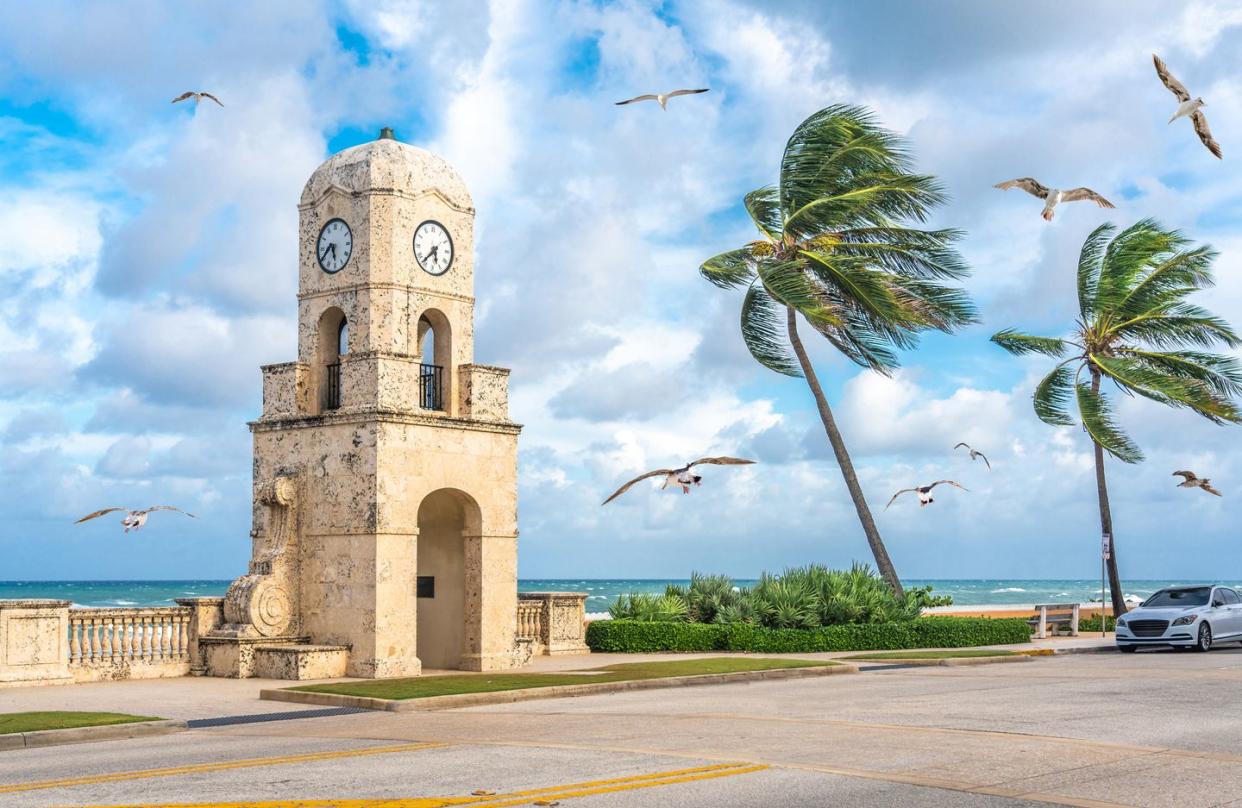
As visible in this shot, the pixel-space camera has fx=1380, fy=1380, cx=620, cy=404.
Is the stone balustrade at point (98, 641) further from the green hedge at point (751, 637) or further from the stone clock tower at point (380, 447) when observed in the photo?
the green hedge at point (751, 637)

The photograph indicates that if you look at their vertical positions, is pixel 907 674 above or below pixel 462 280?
below

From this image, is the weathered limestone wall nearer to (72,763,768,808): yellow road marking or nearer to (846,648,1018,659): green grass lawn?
(72,763,768,808): yellow road marking

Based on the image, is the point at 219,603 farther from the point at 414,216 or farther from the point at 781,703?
the point at 781,703

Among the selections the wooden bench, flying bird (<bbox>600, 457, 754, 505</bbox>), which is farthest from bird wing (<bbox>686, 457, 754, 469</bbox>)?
the wooden bench

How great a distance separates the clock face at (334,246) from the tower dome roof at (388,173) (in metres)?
0.65

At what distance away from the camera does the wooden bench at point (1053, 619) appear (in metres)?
36.5

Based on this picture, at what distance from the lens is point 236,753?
13164 millimetres

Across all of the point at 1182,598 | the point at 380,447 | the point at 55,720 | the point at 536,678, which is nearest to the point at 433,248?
the point at 380,447

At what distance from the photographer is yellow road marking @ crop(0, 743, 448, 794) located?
36.4 ft

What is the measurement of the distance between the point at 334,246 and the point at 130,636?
24.8 feet

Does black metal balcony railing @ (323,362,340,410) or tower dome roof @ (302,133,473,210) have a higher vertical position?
tower dome roof @ (302,133,473,210)

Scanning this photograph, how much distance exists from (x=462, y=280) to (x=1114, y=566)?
2511 cm

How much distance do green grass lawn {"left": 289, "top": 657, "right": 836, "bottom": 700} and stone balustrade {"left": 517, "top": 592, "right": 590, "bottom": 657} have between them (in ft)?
14.0

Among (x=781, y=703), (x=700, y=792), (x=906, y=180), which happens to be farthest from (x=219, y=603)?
(x=906, y=180)
